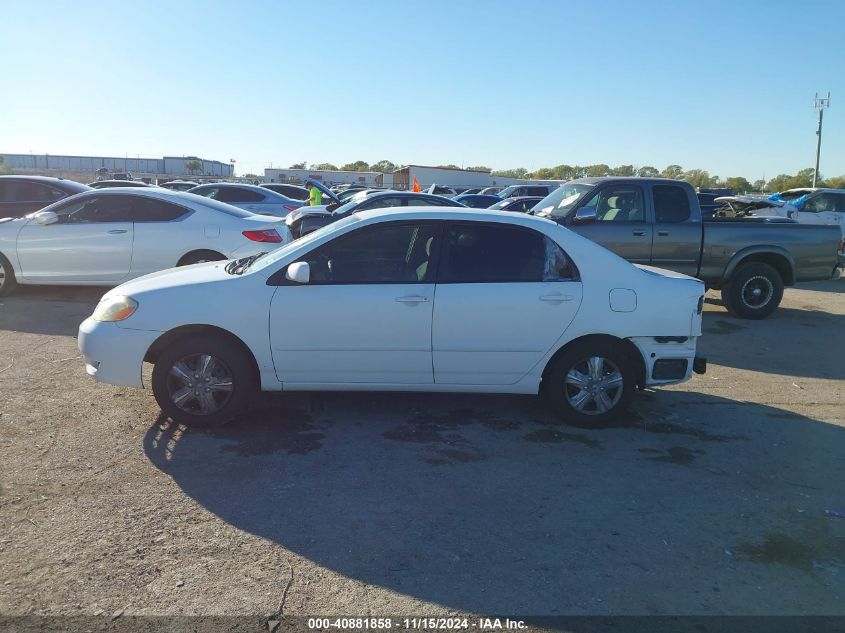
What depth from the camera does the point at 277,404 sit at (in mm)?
5797

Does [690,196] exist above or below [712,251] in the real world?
above

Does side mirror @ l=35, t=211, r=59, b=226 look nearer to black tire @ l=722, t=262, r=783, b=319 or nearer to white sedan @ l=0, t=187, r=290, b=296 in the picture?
white sedan @ l=0, t=187, r=290, b=296

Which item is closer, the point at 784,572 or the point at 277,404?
the point at 784,572

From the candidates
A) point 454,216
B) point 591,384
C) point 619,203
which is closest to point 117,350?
point 454,216

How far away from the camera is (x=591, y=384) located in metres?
5.37

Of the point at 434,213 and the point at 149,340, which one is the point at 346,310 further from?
the point at 149,340

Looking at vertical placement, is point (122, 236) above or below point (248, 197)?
below

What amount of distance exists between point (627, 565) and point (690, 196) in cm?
768

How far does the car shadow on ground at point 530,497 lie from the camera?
11.2ft

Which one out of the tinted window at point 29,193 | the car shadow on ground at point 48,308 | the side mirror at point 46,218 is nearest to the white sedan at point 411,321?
the car shadow on ground at point 48,308

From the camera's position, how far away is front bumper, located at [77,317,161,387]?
5.08m

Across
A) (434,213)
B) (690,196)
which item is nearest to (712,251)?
(690,196)

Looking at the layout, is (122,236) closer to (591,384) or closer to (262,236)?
(262,236)

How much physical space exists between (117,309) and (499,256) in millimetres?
2959
